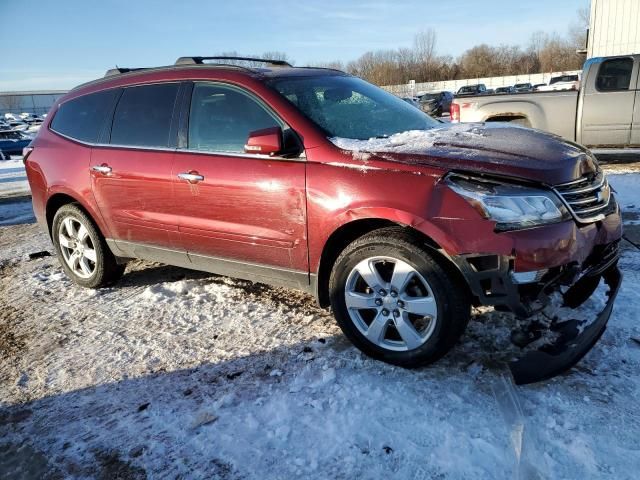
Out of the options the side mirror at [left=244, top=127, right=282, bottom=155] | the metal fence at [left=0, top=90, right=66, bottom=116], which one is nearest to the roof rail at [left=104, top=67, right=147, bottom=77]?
the side mirror at [left=244, top=127, right=282, bottom=155]

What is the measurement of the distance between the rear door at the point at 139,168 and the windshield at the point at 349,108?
1.03 meters

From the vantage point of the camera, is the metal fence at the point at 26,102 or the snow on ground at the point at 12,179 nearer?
the snow on ground at the point at 12,179

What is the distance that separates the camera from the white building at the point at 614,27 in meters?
22.5

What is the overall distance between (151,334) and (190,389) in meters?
0.91

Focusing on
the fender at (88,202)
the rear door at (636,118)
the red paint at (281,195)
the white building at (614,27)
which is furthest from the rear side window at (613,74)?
the white building at (614,27)

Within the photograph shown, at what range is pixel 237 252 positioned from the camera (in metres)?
3.58

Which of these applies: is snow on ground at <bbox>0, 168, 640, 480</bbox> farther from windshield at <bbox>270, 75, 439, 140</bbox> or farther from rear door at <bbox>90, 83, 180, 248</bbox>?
windshield at <bbox>270, 75, 439, 140</bbox>

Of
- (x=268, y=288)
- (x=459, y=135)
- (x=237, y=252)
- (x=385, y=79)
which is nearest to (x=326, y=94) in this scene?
(x=459, y=135)

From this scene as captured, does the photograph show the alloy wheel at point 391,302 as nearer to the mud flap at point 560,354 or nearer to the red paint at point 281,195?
the red paint at point 281,195

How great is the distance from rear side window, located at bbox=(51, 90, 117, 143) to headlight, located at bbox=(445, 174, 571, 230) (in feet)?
10.8

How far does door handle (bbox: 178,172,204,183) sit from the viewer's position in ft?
11.6

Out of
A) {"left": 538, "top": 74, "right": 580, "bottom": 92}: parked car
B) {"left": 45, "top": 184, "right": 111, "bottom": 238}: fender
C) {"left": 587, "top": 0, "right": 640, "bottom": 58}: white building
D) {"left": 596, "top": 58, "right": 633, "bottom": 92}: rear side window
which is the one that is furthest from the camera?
{"left": 587, "top": 0, "right": 640, "bottom": 58}: white building

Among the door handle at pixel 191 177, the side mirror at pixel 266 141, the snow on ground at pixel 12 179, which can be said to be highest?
the side mirror at pixel 266 141

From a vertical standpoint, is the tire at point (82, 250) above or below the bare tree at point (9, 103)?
below
